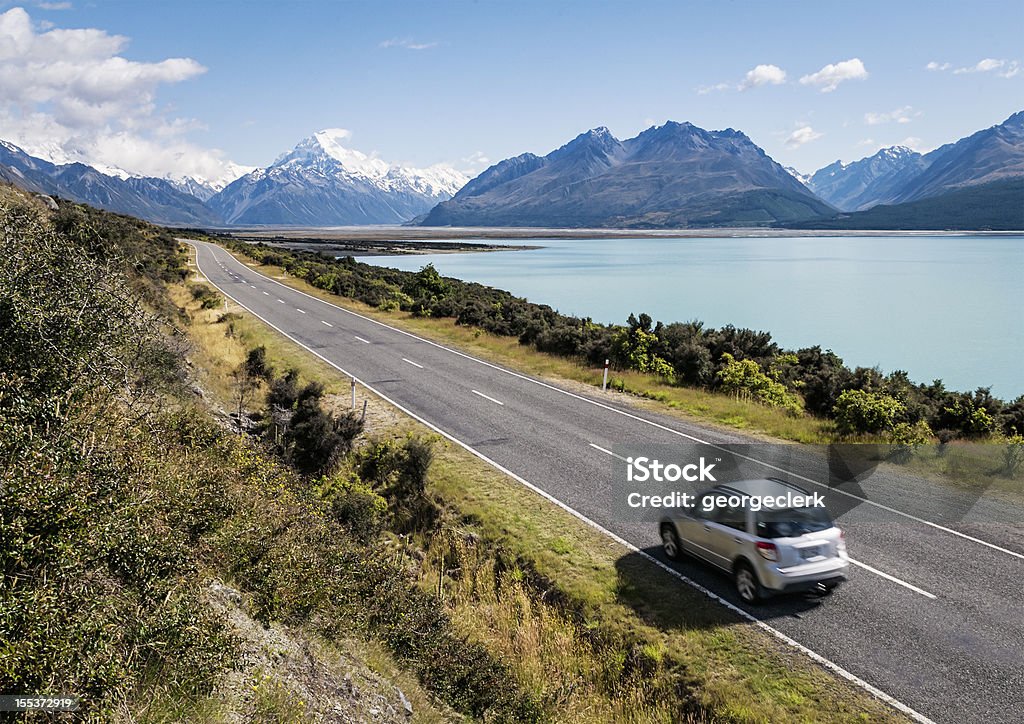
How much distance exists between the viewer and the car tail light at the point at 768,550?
30.2 ft

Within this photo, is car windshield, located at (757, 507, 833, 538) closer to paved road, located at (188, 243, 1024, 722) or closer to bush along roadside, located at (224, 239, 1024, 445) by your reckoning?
paved road, located at (188, 243, 1024, 722)

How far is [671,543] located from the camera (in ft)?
36.8

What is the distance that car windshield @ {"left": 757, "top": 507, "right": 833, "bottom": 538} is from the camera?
9.36 metres

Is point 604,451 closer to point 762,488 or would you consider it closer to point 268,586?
point 762,488

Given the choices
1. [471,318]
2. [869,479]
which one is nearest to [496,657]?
[869,479]

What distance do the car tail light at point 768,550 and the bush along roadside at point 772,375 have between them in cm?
1068

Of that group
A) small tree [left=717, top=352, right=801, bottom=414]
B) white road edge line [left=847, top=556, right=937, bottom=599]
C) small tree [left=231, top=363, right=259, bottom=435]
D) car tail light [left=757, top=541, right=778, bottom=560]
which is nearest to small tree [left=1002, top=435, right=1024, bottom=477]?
small tree [left=717, top=352, right=801, bottom=414]

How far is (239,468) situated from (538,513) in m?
6.33

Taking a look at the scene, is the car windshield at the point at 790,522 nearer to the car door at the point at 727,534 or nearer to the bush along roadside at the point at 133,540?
the car door at the point at 727,534

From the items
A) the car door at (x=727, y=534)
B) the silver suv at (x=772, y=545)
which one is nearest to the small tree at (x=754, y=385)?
the silver suv at (x=772, y=545)

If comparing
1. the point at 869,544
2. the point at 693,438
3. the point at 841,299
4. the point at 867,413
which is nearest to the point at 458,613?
the point at 869,544

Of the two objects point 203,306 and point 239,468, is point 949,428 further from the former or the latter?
point 203,306

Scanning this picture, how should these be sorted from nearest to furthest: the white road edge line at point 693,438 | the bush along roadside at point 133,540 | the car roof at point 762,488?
the bush along roadside at point 133,540 < the car roof at point 762,488 < the white road edge line at point 693,438

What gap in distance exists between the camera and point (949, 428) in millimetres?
19312
